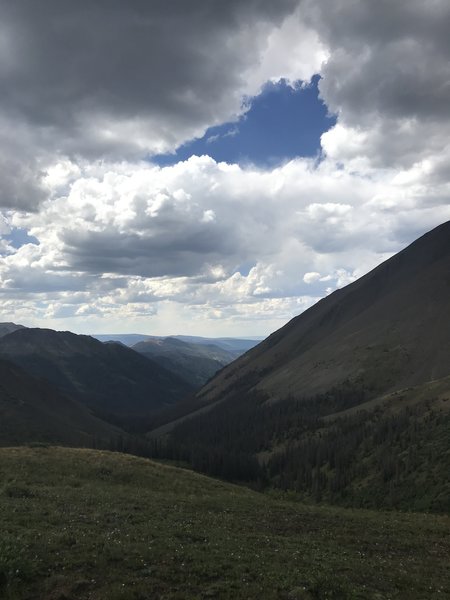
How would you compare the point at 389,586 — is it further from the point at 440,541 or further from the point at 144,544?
the point at 440,541

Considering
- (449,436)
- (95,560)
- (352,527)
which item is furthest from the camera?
(449,436)

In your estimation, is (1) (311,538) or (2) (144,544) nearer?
(2) (144,544)

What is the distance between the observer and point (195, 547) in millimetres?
24109

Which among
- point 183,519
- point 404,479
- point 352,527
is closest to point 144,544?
point 183,519

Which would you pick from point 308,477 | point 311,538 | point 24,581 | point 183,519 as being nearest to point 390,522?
point 311,538

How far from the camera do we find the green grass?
18.4m

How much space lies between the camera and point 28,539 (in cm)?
2261

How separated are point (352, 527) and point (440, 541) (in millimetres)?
6397

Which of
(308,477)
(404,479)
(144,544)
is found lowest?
(308,477)

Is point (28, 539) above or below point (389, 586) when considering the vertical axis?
above

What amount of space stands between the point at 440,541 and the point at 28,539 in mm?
29094

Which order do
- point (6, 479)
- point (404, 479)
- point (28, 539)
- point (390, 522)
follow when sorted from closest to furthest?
point (28, 539)
point (390, 522)
point (6, 479)
point (404, 479)

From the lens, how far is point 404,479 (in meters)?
87.7

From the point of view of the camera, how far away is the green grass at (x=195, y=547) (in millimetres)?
18391
